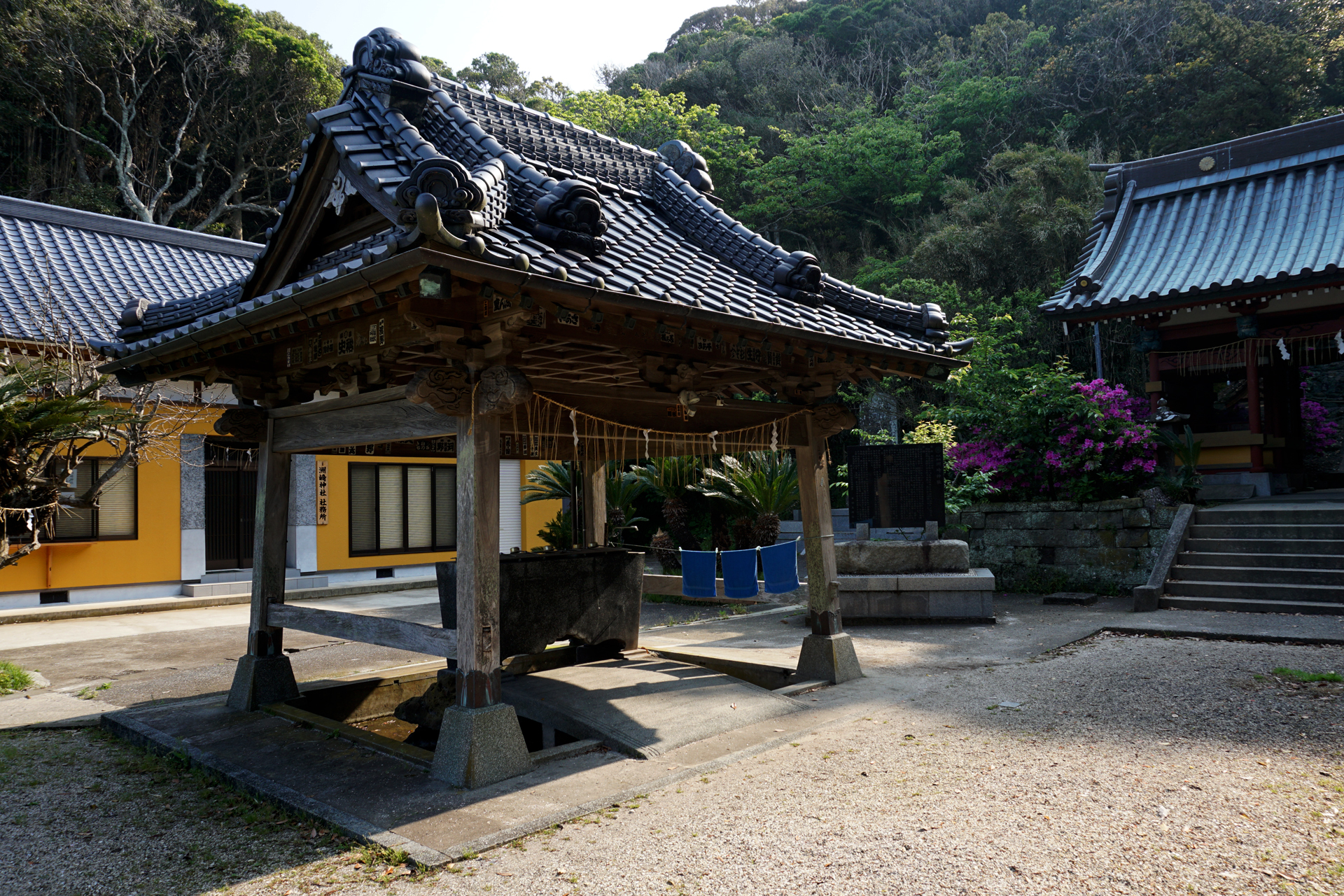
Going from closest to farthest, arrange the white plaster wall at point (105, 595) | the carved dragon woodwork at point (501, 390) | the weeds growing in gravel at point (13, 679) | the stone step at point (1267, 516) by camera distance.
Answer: the carved dragon woodwork at point (501, 390) → the weeds growing in gravel at point (13, 679) → the stone step at point (1267, 516) → the white plaster wall at point (105, 595)

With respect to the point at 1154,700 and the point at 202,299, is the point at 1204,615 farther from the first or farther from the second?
the point at 202,299

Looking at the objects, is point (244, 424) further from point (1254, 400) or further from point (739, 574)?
point (1254, 400)

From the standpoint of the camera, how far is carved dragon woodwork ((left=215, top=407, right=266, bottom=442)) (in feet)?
21.8

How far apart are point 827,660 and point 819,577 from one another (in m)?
0.73

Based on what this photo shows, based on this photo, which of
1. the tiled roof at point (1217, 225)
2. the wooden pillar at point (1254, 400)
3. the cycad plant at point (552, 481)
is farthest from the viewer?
the cycad plant at point (552, 481)

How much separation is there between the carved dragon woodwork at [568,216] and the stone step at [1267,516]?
36.6 feet

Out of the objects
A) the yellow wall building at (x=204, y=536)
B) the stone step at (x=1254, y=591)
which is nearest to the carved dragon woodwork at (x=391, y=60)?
the yellow wall building at (x=204, y=536)

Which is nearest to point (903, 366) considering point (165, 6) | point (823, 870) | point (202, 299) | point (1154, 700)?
point (1154, 700)

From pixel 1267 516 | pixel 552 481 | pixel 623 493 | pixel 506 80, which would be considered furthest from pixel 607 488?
pixel 506 80

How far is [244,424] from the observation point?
263 inches

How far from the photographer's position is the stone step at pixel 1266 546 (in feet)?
34.6

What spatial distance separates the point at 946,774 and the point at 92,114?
32695mm

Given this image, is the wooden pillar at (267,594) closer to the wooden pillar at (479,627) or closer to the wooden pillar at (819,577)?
the wooden pillar at (479,627)

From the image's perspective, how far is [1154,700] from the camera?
622cm
